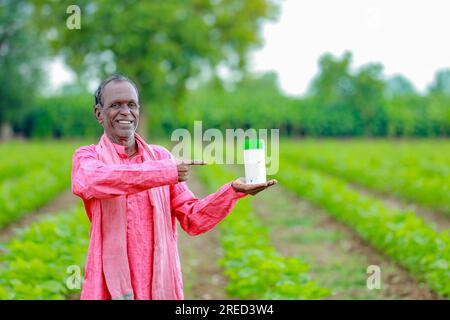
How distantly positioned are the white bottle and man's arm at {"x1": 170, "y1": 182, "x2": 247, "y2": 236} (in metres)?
0.12

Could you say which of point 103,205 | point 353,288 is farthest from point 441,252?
point 103,205

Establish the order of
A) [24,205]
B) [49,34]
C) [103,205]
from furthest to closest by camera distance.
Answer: [49,34] < [24,205] < [103,205]

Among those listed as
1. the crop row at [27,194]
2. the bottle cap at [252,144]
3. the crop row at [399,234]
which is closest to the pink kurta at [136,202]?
the bottle cap at [252,144]

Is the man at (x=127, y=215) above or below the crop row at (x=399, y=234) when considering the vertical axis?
above

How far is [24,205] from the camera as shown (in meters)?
10.7

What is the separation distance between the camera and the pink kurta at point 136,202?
2480 mm

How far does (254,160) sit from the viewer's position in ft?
8.46

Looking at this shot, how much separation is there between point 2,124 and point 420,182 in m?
35.5

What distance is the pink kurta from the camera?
97.7 inches

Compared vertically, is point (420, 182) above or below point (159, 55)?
below

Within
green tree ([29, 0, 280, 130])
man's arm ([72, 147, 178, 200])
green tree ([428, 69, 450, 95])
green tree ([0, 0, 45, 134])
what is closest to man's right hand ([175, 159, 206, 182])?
man's arm ([72, 147, 178, 200])

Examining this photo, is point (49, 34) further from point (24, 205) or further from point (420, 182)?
point (420, 182)

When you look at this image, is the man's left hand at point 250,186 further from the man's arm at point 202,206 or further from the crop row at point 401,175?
the crop row at point 401,175
